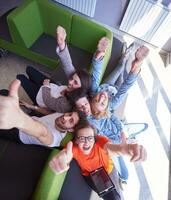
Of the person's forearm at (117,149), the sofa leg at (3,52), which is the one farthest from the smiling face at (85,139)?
the sofa leg at (3,52)

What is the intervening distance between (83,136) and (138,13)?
2147 mm

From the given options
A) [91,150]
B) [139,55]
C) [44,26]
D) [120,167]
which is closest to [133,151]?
[91,150]

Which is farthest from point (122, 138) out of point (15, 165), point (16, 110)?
point (16, 110)

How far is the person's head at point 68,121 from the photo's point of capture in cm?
158

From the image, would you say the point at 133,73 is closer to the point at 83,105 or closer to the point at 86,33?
the point at 83,105

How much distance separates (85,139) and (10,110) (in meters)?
0.69

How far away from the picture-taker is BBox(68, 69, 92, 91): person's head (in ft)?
5.91

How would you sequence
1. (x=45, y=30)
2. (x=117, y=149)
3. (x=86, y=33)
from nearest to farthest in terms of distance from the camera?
(x=117, y=149)
(x=86, y=33)
(x=45, y=30)

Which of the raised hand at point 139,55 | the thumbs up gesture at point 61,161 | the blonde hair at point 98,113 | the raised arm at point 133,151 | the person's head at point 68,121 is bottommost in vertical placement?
the person's head at point 68,121

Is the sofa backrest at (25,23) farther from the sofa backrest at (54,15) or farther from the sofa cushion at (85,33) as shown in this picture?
the sofa cushion at (85,33)

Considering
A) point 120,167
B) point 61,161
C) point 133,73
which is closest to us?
point 61,161

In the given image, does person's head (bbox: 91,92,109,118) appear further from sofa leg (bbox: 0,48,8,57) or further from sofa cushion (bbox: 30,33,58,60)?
sofa leg (bbox: 0,48,8,57)

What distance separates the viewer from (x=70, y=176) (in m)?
1.90

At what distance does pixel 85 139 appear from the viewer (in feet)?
4.75
